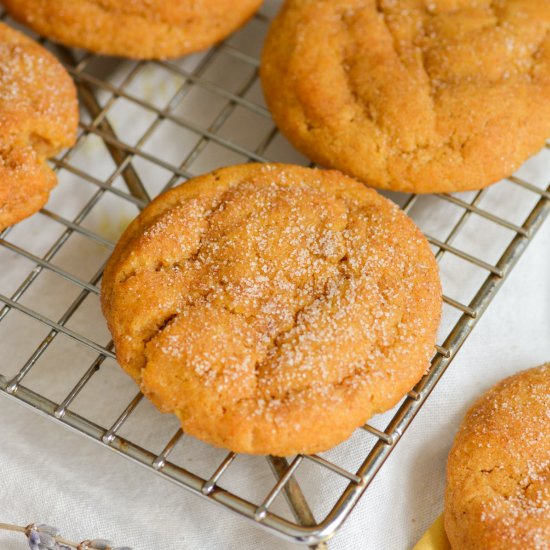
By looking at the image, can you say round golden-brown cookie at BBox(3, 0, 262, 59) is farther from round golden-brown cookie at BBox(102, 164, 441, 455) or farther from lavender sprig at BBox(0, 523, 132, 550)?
lavender sprig at BBox(0, 523, 132, 550)

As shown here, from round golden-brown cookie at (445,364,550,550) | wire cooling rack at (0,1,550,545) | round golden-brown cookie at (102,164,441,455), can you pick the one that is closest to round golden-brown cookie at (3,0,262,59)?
wire cooling rack at (0,1,550,545)

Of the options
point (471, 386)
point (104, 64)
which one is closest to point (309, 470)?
point (471, 386)

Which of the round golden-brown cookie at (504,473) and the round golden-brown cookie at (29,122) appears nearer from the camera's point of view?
the round golden-brown cookie at (504,473)

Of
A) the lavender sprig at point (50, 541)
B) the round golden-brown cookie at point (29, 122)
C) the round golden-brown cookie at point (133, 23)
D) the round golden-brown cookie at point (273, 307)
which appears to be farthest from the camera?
the round golden-brown cookie at point (133, 23)

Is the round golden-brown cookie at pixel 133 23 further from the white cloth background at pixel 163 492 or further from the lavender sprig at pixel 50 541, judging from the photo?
the lavender sprig at pixel 50 541

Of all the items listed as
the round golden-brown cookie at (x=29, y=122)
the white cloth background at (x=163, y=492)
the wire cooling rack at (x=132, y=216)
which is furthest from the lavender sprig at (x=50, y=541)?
the round golden-brown cookie at (x=29, y=122)

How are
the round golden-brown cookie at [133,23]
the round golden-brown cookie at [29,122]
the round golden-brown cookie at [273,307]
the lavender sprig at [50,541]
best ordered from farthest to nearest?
the round golden-brown cookie at [133,23]
the round golden-brown cookie at [29,122]
the lavender sprig at [50,541]
the round golden-brown cookie at [273,307]

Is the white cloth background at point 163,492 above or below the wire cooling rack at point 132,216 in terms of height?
below

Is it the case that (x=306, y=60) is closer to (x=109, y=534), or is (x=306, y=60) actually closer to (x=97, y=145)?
(x=97, y=145)
